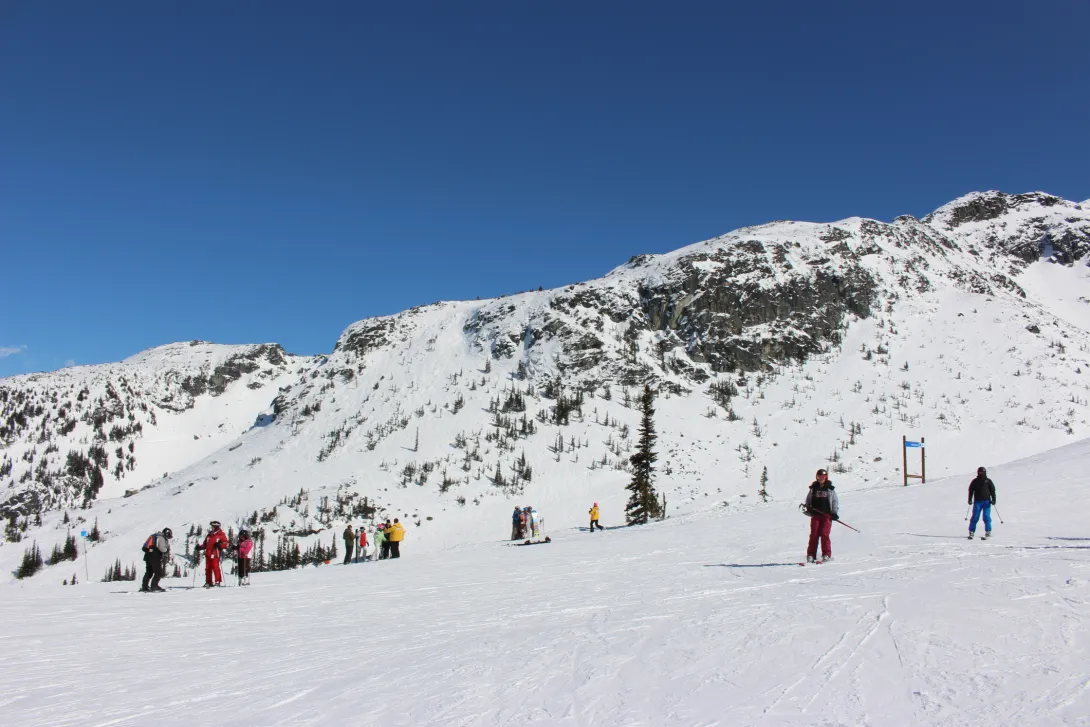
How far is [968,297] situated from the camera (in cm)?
7469

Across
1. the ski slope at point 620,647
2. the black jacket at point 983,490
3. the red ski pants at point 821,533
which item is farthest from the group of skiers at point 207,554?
the black jacket at point 983,490

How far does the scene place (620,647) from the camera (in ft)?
23.3

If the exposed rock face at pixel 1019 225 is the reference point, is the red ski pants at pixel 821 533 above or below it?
below

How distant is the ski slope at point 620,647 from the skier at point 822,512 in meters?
0.48

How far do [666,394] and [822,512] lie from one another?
51.2 meters

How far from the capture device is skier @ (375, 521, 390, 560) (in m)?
28.1

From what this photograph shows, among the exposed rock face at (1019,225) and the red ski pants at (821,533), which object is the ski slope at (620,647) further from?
the exposed rock face at (1019,225)

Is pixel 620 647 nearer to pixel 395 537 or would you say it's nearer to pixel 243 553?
pixel 243 553

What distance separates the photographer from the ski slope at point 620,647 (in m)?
5.01

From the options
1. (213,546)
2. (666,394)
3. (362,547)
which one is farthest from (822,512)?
(666,394)

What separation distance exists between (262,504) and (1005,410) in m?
65.0

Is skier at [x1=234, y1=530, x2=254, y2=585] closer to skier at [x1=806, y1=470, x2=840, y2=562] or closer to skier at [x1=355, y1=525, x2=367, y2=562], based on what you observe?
skier at [x1=355, y1=525, x2=367, y2=562]

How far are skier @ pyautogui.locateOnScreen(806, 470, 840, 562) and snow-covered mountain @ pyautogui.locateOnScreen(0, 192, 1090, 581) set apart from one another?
2877 centimetres

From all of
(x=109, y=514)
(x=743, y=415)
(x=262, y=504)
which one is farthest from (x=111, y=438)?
(x=743, y=415)
